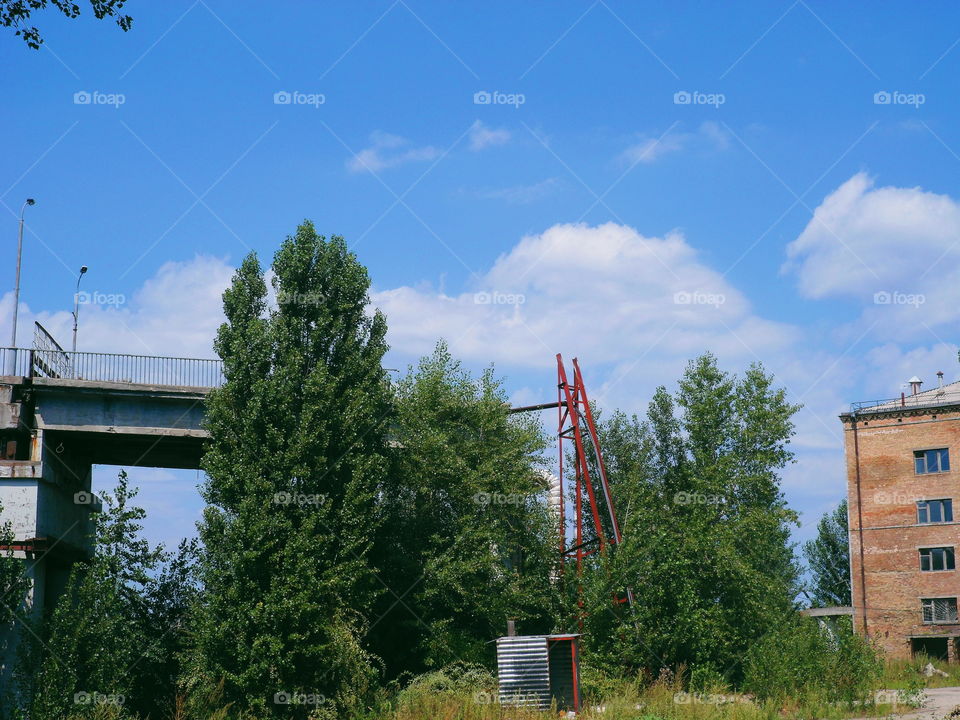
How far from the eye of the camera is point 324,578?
28.0 meters

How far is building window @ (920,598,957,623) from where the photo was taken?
176 ft

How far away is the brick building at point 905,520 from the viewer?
5450 centimetres

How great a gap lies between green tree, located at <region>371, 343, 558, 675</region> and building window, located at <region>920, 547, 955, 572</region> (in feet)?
95.5

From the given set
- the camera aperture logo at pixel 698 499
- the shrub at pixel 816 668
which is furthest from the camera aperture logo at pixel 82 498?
the camera aperture logo at pixel 698 499

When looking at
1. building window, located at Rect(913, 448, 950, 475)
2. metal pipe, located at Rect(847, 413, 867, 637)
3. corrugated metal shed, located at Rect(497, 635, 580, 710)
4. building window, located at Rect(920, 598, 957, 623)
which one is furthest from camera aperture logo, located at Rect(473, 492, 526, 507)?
building window, located at Rect(913, 448, 950, 475)

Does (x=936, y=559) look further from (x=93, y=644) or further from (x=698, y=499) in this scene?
(x=93, y=644)

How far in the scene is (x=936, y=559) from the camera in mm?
55094

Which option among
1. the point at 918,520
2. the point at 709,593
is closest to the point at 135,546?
the point at 709,593

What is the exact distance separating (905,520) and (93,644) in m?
46.9

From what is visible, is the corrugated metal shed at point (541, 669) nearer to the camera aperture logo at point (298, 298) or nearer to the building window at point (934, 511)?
the camera aperture logo at point (298, 298)

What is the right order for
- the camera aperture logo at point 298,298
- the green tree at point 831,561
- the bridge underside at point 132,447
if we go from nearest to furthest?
the bridge underside at point 132,447, the camera aperture logo at point 298,298, the green tree at point 831,561

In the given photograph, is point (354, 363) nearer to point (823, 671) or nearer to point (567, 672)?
point (567, 672)

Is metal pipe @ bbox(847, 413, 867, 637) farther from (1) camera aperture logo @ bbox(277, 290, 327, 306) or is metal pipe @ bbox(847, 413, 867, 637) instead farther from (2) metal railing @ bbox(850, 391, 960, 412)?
(1) camera aperture logo @ bbox(277, 290, 327, 306)

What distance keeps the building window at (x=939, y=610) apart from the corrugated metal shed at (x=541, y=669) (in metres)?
37.4
